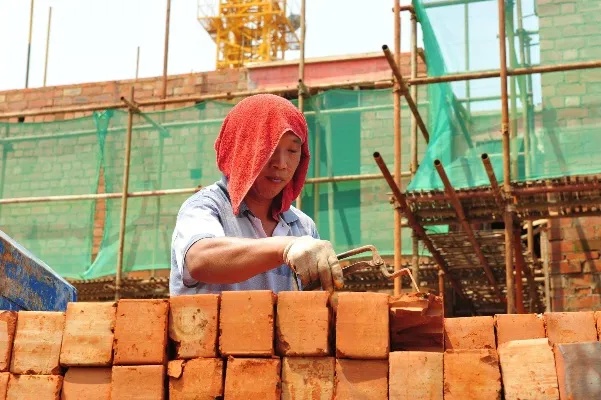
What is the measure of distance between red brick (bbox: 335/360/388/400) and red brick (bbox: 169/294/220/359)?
0.36 metres

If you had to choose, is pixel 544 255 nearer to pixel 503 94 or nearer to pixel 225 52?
pixel 503 94

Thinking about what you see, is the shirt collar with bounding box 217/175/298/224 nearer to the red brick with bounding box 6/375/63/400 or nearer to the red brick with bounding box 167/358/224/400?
the red brick with bounding box 167/358/224/400

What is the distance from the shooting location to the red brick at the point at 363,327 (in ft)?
8.73

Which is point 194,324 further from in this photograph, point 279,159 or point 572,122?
point 572,122

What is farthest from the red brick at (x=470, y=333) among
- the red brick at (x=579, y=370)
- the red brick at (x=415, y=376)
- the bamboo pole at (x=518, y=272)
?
the bamboo pole at (x=518, y=272)

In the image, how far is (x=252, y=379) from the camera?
8.77 ft

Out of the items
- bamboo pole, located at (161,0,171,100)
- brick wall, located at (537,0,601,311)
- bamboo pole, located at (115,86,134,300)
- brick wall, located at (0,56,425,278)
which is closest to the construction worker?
brick wall, located at (537,0,601,311)

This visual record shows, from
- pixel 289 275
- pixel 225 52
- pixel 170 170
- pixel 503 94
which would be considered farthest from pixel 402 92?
pixel 225 52

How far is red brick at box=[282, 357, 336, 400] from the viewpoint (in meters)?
2.65

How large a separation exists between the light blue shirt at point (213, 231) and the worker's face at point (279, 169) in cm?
8

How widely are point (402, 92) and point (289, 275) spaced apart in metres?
5.35

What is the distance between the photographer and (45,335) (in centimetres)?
289

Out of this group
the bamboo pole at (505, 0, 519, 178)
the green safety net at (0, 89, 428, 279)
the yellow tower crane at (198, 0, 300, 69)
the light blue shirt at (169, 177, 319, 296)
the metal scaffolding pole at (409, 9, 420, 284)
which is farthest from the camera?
the yellow tower crane at (198, 0, 300, 69)

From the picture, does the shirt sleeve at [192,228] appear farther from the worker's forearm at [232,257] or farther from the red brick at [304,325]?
the red brick at [304,325]
